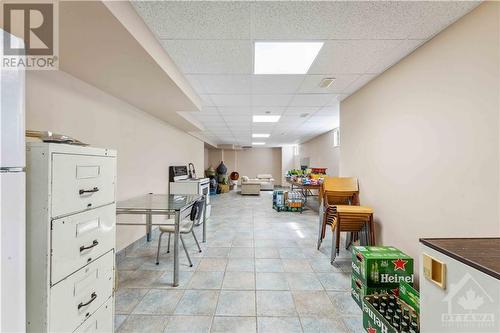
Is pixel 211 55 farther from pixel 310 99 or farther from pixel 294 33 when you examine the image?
pixel 310 99

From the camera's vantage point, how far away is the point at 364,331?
5.30ft

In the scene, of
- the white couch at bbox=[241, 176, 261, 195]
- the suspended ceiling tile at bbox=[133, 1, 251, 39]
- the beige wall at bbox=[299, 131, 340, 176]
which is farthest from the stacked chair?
the white couch at bbox=[241, 176, 261, 195]

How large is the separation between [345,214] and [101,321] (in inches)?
99.9

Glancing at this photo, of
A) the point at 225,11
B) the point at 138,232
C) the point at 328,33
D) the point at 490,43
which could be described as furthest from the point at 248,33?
the point at 138,232

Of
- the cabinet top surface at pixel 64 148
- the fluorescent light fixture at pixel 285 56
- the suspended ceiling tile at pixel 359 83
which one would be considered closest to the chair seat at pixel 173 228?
the cabinet top surface at pixel 64 148

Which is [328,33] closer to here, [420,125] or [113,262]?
[420,125]

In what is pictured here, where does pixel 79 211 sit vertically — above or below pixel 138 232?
above

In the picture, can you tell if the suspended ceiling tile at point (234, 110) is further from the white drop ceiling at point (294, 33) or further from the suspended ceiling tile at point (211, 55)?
the suspended ceiling tile at point (211, 55)

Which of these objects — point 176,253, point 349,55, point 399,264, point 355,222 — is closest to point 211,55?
point 349,55

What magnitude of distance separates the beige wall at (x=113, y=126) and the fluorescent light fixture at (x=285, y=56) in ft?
6.27

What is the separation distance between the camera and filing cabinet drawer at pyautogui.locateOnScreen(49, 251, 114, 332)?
1039 millimetres

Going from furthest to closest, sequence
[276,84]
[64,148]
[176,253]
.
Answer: [276,84]
[176,253]
[64,148]

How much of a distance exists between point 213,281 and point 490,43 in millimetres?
3112

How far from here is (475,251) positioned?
0.82 m
